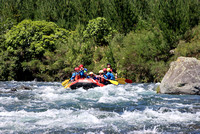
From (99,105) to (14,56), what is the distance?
70.2ft

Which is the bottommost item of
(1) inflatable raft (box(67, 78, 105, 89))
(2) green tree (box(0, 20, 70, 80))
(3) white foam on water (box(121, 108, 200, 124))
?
(3) white foam on water (box(121, 108, 200, 124))

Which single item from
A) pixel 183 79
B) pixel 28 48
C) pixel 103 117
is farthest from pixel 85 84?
pixel 28 48

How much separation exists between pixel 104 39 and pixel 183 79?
20.7 meters

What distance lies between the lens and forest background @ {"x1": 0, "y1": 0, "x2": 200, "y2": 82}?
2438 centimetres

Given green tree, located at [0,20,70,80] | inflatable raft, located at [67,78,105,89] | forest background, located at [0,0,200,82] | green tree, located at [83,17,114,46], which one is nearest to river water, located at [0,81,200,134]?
inflatable raft, located at [67,78,105,89]

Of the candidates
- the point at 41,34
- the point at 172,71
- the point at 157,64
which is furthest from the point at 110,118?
the point at 41,34

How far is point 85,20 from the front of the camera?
119ft

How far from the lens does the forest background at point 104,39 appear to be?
2438cm

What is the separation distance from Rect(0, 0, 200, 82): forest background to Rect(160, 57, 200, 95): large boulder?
34.9ft

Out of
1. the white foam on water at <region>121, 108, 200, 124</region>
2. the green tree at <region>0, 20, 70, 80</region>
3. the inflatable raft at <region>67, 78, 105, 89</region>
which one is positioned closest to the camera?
the white foam on water at <region>121, 108, 200, 124</region>

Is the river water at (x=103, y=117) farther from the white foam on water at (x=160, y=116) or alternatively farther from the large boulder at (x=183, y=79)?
the large boulder at (x=183, y=79)

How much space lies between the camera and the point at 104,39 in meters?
32.5

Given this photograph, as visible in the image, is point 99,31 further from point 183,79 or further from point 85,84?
point 183,79

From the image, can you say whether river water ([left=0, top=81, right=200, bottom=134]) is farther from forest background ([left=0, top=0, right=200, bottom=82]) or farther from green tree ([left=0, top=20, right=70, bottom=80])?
green tree ([left=0, top=20, right=70, bottom=80])
